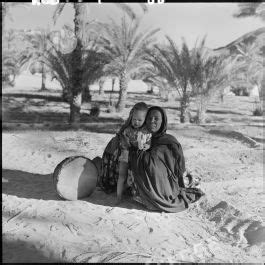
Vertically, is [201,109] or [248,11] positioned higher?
[248,11]

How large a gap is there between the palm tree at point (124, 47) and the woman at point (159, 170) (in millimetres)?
9984

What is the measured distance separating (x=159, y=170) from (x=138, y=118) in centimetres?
58

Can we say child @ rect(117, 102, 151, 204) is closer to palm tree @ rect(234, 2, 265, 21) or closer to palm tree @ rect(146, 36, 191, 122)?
palm tree @ rect(146, 36, 191, 122)

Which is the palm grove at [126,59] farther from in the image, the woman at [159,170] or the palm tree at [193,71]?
the woman at [159,170]

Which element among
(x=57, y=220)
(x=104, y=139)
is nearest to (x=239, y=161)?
(x=104, y=139)

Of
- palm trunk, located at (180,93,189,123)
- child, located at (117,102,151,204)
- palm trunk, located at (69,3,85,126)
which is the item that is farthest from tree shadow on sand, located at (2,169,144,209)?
palm trunk, located at (180,93,189,123)

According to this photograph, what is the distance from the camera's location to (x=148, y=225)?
353 centimetres

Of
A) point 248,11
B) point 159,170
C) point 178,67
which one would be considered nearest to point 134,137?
point 159,170

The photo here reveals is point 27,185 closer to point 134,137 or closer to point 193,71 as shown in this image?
point 134,137

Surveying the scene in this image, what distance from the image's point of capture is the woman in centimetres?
380

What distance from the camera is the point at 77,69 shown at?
11086 mm

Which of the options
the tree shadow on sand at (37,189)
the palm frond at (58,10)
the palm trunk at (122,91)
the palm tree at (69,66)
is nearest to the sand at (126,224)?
the tree shadow on sand at (37,189)

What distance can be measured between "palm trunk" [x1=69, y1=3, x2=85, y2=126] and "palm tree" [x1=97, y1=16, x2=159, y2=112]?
105 inches

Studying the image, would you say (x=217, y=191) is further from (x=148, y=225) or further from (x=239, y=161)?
(x=239, y=161)
